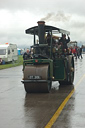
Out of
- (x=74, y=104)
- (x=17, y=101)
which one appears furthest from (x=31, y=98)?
(x=74, y=104)

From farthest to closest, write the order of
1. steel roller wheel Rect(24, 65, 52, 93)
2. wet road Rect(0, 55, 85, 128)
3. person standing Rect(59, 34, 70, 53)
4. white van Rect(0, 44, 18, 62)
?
white van Rect(0, 44, 18, 62) < person standing Rect(59, 34, 70, 53) < steel roller wheel Rect(24, 65, 52, 93) < wet road Rect(0, 55, 85, 128)

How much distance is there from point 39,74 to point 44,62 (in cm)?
58

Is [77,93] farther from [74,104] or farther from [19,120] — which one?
[19,120]

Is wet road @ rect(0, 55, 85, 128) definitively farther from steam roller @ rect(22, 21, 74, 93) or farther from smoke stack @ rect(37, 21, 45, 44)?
smoke stack @ rect(37, 21, 45, 44)

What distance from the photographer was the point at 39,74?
36.3ft

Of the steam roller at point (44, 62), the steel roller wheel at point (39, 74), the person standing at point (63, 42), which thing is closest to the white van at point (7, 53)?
the person standing at point (63, 42)

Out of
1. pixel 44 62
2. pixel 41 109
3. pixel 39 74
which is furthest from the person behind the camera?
pixel 44 62

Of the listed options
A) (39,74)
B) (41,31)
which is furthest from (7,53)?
(39,74)

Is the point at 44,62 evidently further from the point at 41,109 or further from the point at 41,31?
the point at 41,109

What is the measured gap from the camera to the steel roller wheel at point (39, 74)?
36.2 ft

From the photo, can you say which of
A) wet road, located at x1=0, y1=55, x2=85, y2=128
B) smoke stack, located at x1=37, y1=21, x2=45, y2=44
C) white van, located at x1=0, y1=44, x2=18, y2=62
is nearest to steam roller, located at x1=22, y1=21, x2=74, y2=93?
smoke stack, located at x1=37, y1=21, x2=45, y2=44

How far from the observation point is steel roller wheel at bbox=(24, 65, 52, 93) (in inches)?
434

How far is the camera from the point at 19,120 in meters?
7.24

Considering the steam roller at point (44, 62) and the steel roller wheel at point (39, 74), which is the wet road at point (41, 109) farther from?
the steam roller at point (44, 62)
